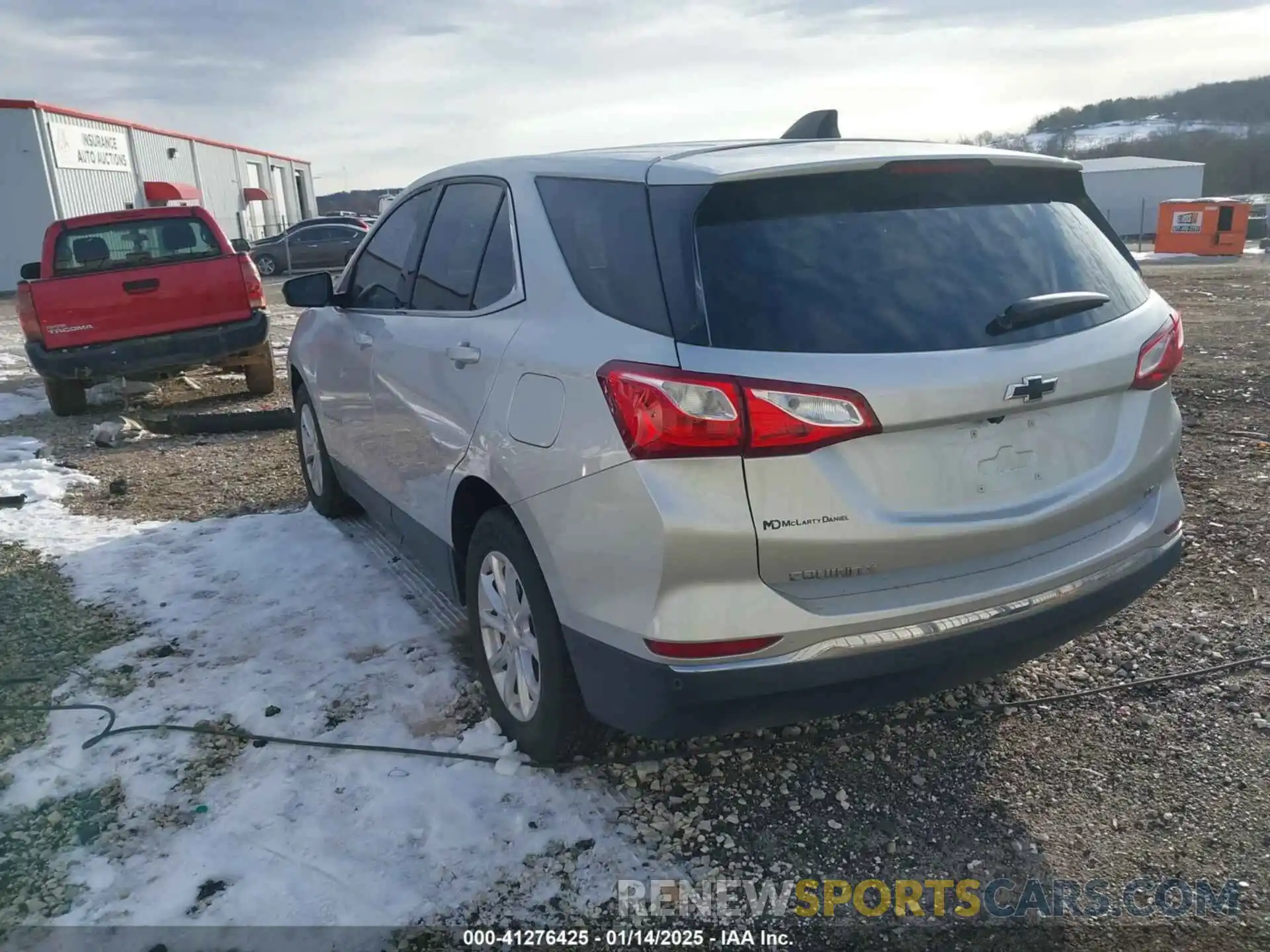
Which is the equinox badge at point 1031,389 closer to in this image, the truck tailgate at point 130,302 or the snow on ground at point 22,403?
the truck tailgate at point 130,302

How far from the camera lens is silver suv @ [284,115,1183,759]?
2273mm

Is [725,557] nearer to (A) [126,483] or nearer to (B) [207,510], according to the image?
(B) [207,510]

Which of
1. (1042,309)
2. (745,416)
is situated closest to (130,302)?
(745,416)

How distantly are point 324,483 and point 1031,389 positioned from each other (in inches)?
158

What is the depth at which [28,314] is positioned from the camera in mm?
8547

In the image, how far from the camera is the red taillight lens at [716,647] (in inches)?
91.0

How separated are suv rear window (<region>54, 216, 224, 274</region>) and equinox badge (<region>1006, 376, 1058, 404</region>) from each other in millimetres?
8275

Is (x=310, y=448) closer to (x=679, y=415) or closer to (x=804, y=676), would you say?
(x=679, y=415)

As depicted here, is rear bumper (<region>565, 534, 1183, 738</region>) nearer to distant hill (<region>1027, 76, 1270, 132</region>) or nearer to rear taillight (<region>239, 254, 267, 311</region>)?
rear taillight (<region>239, 254, 267, 311</region>)

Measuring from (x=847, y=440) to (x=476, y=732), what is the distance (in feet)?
5.48

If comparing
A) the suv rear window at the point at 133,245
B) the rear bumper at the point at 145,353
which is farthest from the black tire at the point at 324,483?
the suv rear window at the point at 133,245

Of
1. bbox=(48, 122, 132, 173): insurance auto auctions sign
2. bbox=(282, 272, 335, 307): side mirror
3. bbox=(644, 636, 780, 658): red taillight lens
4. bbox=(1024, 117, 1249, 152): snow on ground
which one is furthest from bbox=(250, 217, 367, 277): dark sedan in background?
bbox=(1024, 117, 1249, 152): snow on ground

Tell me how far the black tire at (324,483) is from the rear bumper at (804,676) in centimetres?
305

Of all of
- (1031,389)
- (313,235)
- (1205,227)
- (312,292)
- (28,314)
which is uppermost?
(312,292)
